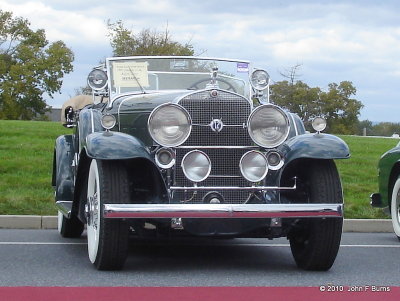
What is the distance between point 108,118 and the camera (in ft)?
22.9

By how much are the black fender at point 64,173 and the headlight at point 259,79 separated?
2.14m

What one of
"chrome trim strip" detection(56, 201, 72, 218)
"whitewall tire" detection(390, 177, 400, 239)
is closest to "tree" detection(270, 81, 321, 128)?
"whitewall tire" detection(390, 177, 400, 239)

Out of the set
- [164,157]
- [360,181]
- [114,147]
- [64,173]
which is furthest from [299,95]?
[114,147]

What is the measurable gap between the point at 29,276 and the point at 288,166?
7.76 ft

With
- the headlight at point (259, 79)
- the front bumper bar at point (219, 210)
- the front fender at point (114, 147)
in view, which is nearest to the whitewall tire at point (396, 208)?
→ the headlight at point (259, 79)

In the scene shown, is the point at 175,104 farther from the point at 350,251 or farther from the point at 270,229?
the point at 350,251

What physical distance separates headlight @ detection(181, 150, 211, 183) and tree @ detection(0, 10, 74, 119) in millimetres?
56348

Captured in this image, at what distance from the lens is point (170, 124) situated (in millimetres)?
6906

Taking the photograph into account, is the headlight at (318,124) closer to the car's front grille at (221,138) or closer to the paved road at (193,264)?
the car's front grille at (221,138)

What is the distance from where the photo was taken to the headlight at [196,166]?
6.87 m

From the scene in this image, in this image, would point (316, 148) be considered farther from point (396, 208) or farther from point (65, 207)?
point (396, 208)

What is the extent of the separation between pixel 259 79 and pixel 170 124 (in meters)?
2.09

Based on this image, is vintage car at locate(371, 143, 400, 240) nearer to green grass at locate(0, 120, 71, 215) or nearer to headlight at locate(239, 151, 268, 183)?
headlight at locate(239, 151, 268, 183)

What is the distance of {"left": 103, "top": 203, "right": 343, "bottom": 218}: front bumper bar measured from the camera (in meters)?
6.34
